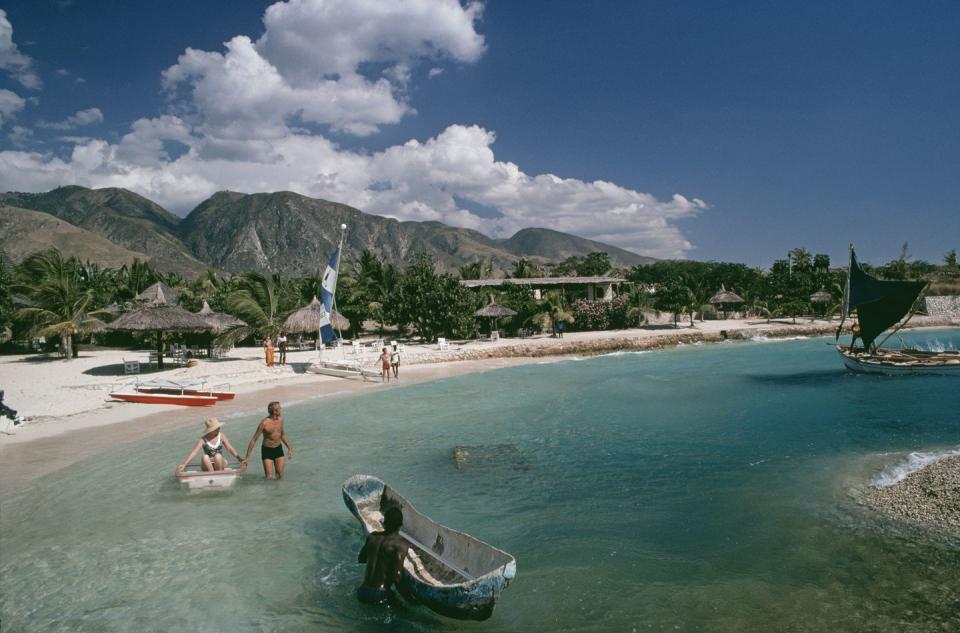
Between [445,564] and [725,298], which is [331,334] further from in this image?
[725,298]

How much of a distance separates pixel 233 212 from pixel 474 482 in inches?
6175

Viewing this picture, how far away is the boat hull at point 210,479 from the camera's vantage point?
8.39 metres

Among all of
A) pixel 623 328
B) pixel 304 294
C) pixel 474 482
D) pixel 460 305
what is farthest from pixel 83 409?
pixel 623 328

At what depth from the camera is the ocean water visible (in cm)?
543

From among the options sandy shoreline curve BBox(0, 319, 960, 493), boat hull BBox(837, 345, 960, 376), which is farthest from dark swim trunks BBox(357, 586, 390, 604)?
boat hull BBox(837, 345, 960, 376)

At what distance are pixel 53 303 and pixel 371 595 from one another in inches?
935

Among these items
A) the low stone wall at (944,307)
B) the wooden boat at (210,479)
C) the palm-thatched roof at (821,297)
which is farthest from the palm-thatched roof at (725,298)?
the wooden boat at (210,479)

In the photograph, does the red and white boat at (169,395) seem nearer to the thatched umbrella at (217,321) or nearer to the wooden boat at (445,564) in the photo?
the thatched umbrella at (217,321)

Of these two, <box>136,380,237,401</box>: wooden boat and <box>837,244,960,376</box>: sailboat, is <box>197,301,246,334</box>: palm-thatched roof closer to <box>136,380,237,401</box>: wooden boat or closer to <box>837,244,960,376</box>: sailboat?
<box>136,380,237,401</box>: wooden boat

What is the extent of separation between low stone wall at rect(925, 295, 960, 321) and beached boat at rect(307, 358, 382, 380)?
5042cm

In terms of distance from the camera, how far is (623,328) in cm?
3806

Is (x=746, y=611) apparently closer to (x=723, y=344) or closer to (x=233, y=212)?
(x=723, y=344)

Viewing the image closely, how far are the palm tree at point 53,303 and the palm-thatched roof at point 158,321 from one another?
395 cm

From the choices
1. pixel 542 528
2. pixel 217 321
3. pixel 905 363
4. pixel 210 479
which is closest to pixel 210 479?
pixel 210 479
